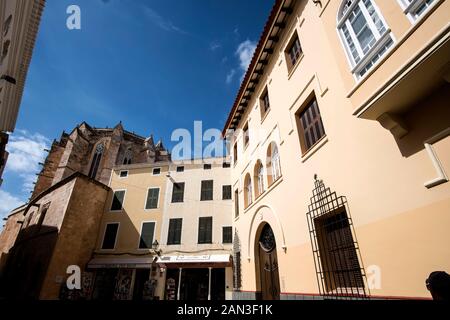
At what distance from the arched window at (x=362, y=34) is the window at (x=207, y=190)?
15.4 meters

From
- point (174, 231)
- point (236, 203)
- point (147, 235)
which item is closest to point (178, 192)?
point (174, 231)

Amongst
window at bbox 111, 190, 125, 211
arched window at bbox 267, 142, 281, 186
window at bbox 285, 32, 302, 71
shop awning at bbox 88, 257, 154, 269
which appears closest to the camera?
window at bbox 285, 32, 302, 71

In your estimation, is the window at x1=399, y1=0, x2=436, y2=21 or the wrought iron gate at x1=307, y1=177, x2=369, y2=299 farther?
the wrought iron gate at x1=307, y1=177, x2=369, y2=299

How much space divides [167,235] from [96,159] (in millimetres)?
20341

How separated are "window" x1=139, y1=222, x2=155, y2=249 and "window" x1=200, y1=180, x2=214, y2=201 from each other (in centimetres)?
459

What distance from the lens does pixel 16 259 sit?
19.9 meters

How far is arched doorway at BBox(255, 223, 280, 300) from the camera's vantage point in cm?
814

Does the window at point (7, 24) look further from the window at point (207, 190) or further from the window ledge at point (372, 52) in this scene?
the window at point (207, 190)

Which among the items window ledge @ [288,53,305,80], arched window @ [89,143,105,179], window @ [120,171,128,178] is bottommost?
window ledge @ [288,53,305,80]

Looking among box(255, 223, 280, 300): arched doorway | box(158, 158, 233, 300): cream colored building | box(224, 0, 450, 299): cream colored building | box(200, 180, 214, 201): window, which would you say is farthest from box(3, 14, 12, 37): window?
box(200, 180, 214, 201): window

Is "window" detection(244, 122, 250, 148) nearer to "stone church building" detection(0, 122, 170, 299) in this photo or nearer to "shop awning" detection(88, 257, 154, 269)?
"shop awning" detection(88, 257, 154, 269)
